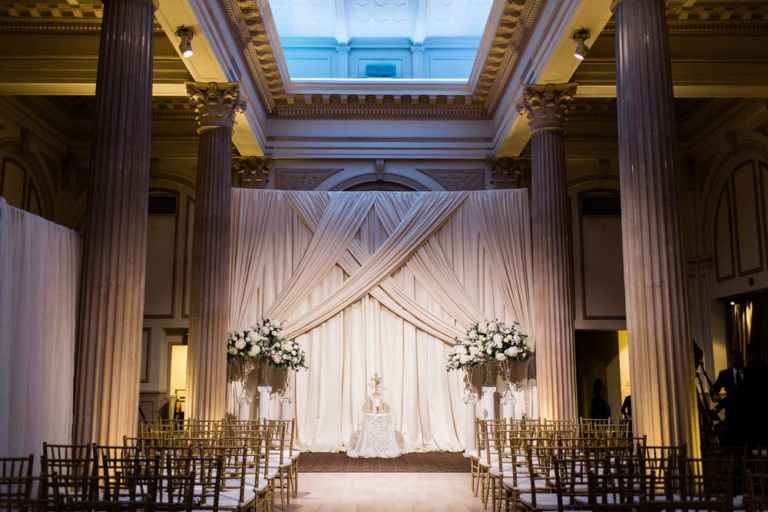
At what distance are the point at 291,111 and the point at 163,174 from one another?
9.56ft

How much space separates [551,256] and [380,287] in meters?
3.12

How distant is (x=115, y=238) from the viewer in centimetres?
616

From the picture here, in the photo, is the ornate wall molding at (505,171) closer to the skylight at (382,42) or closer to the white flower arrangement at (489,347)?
the skylight at (382,42)

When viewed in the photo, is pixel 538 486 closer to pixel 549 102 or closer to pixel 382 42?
Answer: pixel 549 102

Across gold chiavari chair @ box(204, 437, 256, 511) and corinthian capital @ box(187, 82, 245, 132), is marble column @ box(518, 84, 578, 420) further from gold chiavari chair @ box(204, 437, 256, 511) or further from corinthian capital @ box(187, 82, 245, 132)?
gold chiavari chair @ box(204, 437, 256, 511)

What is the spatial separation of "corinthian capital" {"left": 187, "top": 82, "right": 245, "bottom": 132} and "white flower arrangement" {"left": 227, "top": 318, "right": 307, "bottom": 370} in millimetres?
3100

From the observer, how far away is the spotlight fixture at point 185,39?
27.4 feet

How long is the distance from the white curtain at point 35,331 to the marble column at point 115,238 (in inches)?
4.9

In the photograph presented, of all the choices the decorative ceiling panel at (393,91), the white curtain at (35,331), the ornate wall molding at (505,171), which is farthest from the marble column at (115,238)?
the ornate wall molding at (505,171)

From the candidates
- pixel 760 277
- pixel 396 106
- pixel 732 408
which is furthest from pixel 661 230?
pixel 396 106

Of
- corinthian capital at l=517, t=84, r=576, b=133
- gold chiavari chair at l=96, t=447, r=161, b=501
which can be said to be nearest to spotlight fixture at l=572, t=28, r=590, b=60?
corinthian capital at l=517, t=84, r=576, b=133

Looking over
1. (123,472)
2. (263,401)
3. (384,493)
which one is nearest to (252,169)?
(263,401)

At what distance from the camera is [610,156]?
45.0ft

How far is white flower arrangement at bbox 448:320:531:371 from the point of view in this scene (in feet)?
33.9
